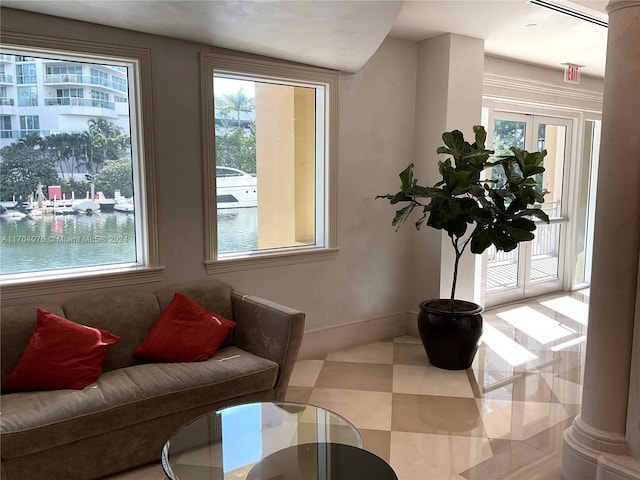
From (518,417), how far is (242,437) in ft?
5.81

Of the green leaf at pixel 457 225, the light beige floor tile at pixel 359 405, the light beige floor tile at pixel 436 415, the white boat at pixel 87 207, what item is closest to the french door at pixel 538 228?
the green leaf at pixel 457 225

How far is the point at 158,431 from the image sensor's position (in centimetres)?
252

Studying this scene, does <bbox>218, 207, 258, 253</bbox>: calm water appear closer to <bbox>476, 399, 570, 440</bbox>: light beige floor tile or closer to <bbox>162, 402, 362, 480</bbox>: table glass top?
<bbox>162, 402, 362, 480</bbox>: table glass top

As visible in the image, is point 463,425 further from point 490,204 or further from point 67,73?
point 67,73

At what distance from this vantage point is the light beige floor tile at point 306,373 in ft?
11.6

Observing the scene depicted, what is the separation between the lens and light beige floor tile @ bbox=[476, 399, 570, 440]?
2883mm

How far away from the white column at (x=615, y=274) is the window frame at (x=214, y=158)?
2070mm

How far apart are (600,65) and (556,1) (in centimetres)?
236

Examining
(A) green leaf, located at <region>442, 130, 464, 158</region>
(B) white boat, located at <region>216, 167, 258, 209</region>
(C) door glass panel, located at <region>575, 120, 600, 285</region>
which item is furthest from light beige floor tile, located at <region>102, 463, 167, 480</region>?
(C) door glass panel, located at <region>575, 120, 600, 285</region>

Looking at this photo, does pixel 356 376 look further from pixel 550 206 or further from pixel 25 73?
pixel 550 206

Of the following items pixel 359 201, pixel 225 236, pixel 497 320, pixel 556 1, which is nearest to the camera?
pixel 556 1

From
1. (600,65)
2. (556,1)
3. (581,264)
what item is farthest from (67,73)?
(581,264)

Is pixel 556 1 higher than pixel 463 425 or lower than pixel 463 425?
higher

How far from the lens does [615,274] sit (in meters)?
2.23
